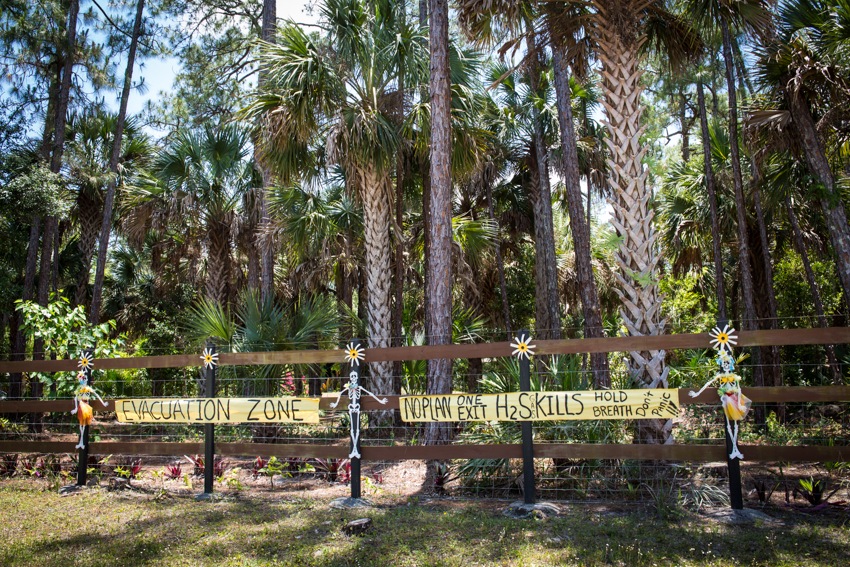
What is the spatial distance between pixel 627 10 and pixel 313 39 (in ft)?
20.4

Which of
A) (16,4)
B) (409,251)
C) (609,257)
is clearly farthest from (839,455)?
(16,4)

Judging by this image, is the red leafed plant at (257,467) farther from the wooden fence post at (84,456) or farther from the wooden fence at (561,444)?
the wooden fence post at (84,456)

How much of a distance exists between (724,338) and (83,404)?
7.13 metres

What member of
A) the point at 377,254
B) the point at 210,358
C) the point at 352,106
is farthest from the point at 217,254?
the point at 210,358

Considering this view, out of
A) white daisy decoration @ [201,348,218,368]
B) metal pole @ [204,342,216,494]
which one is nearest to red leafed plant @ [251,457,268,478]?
metal pole @ [204,342,216,494]

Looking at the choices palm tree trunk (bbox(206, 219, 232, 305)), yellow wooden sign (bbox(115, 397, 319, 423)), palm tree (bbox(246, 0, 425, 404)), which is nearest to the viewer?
yellow wooden sign (bbox(115, 397, 319, 423))

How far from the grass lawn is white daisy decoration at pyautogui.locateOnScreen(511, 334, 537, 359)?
152 cm

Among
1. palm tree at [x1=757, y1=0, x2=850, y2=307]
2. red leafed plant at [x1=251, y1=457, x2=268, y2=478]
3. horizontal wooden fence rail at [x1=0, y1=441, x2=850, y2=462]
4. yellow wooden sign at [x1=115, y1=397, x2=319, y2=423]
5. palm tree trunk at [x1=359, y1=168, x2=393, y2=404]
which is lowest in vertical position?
red leafed plant at [x1=251, y1=457, x2=268, y2=478]

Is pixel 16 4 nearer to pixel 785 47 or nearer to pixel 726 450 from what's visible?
pixel 785 47

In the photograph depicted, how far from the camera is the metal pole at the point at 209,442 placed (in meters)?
7.14

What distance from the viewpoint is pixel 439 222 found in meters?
8.84

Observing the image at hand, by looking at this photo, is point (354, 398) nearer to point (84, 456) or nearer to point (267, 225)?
point (84, 456)

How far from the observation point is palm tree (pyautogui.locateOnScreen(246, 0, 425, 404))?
10.7m

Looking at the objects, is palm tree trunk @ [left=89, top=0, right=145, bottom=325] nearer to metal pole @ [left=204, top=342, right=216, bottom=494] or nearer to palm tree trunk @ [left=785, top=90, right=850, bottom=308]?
metal pole @ [left=204, top=342, right=216, bottom=494]
